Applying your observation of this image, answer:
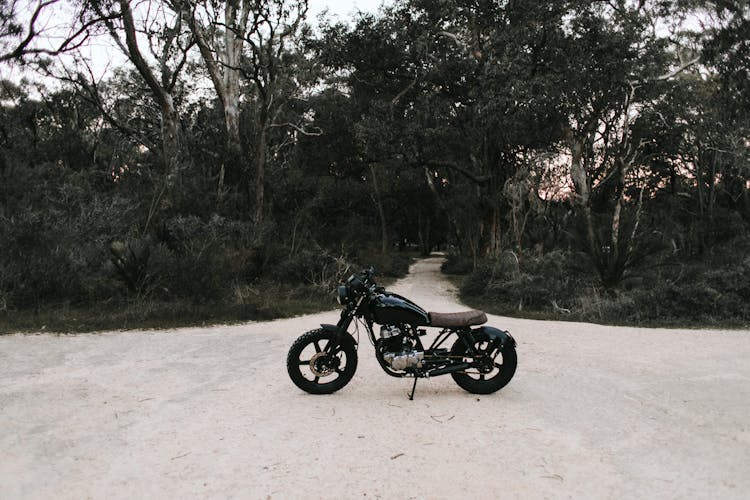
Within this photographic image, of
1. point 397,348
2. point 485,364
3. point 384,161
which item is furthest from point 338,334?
point 384,161

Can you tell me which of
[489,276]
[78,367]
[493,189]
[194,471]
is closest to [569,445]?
[194,471]

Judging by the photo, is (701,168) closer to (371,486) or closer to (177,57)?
(177,57)

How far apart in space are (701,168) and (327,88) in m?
15.6

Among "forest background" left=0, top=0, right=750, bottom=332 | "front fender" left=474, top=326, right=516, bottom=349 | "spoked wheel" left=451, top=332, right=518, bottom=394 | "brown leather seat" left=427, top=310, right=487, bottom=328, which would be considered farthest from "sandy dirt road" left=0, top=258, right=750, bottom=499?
"forest background" left=0, top=0, right=750, bottom=332

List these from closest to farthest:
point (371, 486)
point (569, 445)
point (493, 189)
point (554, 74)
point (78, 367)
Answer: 1. point (371, 486)
2. point (569, 445)
3. point (78, 367)
4. point (554, 74)
5. point (493, 189)

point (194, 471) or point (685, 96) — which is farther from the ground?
point (685, 96)

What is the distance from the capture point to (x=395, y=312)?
4.39 metres

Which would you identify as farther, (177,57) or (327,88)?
(327,88)

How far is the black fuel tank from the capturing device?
14.4 ft

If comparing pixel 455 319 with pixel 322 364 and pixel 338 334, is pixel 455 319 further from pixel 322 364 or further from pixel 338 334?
pixel 322 364

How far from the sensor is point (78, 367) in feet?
18.4

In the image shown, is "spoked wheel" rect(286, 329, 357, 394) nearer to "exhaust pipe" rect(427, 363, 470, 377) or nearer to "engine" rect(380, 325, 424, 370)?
"engine" rect(380, 325, 424, 370)

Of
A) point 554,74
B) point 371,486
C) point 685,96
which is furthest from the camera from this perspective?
point 685,96

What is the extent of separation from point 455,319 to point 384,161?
1438cm
